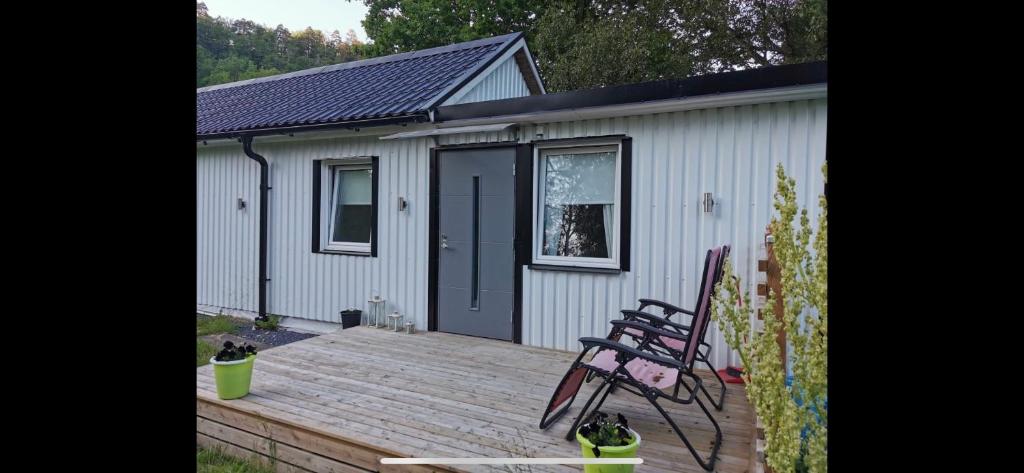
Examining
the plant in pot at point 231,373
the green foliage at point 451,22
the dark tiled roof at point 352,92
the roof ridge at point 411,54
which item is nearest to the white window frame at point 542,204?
the dark tiled roof at point 352,92

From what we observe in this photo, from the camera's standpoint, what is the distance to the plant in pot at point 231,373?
401 centimetres

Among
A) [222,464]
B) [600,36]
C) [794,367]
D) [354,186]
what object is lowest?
[222,464]

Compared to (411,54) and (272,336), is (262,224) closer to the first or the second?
(272,336)

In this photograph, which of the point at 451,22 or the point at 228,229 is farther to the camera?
the point at 451,22

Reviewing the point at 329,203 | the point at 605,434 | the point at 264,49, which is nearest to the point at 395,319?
the point at 329,203

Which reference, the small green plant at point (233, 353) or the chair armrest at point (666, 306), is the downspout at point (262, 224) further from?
the chair armrest at point (666, 306)

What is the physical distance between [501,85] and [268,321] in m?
4.68

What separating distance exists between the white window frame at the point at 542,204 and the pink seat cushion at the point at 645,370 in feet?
5.31

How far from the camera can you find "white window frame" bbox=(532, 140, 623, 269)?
5.30 m

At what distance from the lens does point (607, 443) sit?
Result: 106 inches

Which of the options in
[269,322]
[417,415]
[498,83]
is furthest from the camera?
[498,83]

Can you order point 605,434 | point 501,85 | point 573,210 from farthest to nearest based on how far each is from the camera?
1. point 501,85
2. point 573,210
3. point 605,434

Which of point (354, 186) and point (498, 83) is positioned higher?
point (498, 83)
